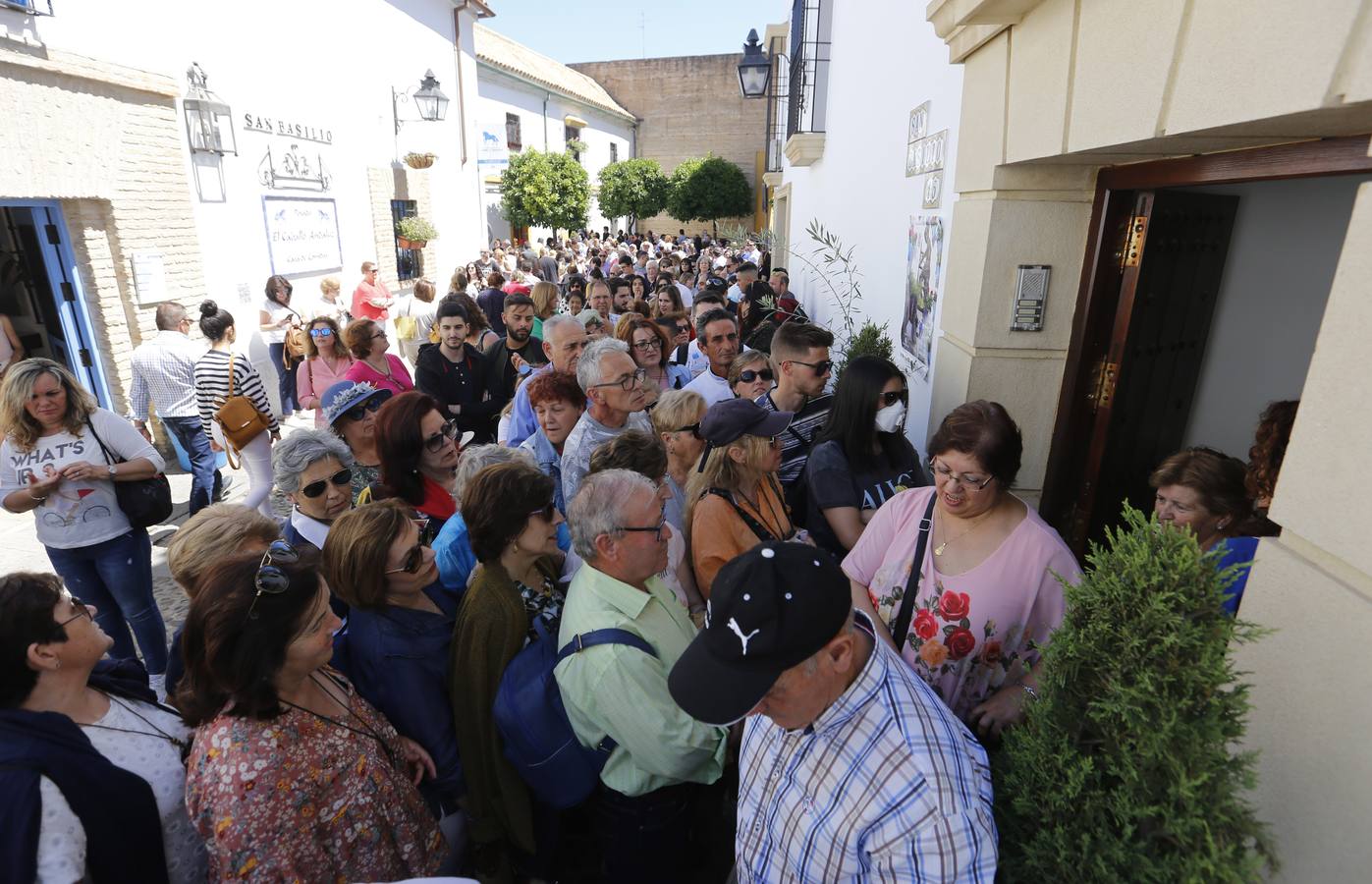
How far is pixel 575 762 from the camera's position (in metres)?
2.20

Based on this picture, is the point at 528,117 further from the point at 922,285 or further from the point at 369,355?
the point at 922,285

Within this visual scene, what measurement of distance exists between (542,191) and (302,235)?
11.1 m

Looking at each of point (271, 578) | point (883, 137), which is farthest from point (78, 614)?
point (883, 137)

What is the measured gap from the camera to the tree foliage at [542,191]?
2009cm

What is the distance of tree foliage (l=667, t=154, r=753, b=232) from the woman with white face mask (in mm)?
30364

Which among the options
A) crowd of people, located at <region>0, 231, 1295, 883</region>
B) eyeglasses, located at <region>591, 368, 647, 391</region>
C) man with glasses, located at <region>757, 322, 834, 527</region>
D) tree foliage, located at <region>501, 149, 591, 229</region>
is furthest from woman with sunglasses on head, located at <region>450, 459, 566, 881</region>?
tree foliage, located at <region>501, 149, 591, 229</region>

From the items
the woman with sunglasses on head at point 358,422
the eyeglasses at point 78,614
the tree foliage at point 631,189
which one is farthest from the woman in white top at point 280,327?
the tree foliage at point 631,189

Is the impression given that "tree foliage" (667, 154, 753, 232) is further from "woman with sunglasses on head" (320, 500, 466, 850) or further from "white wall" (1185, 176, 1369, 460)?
"woman with sunglasses on head" (320, 500, 466, 850)

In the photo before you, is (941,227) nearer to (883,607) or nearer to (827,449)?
(827,449)

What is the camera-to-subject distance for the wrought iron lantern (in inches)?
307

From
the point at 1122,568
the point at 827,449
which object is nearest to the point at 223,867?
the point at 1122,568

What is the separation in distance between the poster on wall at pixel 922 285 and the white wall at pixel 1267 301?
4.47 feet

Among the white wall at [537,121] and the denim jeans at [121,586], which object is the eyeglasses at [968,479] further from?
the white wall at [537,121]

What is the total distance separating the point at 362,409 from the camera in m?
3.74
